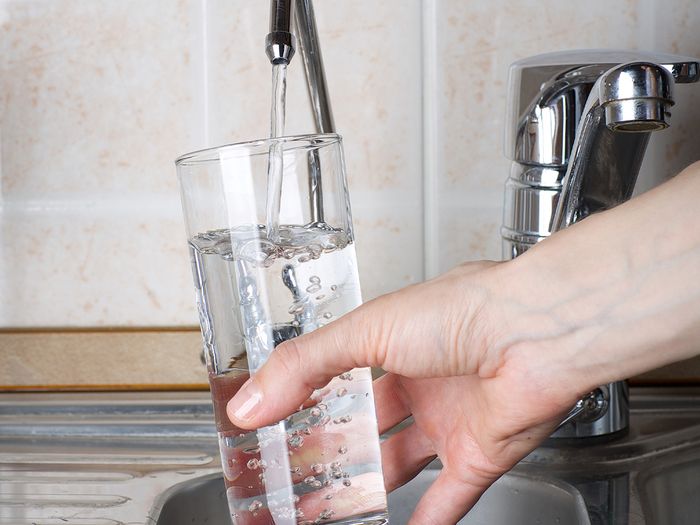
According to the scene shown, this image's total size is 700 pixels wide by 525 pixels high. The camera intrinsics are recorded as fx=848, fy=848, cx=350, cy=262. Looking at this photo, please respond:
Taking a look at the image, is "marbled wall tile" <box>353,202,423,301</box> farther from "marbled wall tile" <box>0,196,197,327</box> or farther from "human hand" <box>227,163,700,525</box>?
"human hand" <box>227,163,700,525</box>

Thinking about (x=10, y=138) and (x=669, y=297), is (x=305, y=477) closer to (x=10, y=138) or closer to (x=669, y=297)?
(x=669, y=297)

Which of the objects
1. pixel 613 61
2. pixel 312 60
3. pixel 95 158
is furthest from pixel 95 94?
pixel 613 61

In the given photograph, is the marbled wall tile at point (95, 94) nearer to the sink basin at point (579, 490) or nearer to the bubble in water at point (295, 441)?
the sink basin at point (579, 490)

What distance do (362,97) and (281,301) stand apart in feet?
1.34

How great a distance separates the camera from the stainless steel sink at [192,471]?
62 centimetres

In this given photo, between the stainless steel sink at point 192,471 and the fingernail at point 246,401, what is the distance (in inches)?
8.2

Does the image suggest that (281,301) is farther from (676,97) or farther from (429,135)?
(676,97)

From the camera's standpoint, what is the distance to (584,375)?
1.53 feet

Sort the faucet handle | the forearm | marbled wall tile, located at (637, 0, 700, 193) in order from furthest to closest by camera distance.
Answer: marbled wall tile, located at (637, 0, 700, 193)
the faucet handle
the forearm

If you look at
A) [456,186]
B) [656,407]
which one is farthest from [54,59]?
[656,407]

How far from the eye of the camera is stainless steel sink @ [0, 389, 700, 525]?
62 cm

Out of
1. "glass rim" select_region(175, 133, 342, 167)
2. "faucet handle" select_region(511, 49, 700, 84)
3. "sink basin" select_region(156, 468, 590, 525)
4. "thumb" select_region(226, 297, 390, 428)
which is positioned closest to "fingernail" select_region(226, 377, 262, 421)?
"thumb" select_region(226, 297, 390, 428)

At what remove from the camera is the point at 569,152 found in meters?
0.64

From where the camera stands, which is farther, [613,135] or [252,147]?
[613,135]
